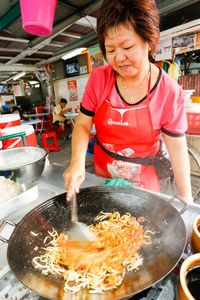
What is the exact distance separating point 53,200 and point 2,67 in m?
10.0

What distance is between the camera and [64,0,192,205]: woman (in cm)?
113

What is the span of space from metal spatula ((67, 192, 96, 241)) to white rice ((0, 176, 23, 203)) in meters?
0.35

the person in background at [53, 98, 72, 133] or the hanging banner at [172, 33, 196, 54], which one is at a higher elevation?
the hanging banner at [172, 33, 196, 54]

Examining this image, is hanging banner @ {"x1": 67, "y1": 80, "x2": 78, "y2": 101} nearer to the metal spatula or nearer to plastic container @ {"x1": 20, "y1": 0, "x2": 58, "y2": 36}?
plastic container @ {"x1": 20, "y1": 0, "x2": 58, "y2": 36}

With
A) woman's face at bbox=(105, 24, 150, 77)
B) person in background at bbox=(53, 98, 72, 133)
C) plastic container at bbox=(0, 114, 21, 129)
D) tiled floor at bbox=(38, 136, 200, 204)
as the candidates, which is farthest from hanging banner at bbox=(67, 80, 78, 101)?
woman's face at bbox=(105, 24, 150, 77)

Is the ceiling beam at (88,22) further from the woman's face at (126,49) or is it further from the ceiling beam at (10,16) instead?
the woman's face at (126,49)

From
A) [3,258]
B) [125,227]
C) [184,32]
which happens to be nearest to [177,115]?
[125,227]

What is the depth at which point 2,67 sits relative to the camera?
9.32 metres

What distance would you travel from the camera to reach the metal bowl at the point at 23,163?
1.26 meters

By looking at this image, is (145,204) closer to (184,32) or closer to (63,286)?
(63,286)

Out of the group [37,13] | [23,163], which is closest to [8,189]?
[23,163]

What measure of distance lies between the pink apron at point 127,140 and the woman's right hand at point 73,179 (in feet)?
1.42

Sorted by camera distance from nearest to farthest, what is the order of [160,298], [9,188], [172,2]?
1. [160,298]
2. [9,188]
3. [172,2]

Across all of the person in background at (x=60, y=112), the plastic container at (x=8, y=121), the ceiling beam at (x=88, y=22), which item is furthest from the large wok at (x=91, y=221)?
the person in background at (x=60, y=112)
